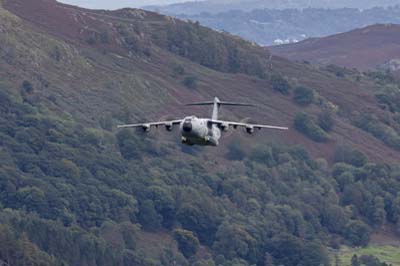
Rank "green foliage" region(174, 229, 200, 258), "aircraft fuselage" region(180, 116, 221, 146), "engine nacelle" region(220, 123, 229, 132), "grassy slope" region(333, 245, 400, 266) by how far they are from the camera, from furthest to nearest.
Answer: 1. "grassy slope" region(333, 245, 400, 266)
2. "green foliage" region(174, 229, 200, 258)
3. "engine nacelle" region(220, 123, 229, 132)
4. "aircraft fuselage" region(180, 116, 221, 146)

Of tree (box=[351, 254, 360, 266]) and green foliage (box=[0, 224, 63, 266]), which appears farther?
tree (box=[351, 254, 360, 266])

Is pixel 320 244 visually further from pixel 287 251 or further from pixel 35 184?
pixel 35 184

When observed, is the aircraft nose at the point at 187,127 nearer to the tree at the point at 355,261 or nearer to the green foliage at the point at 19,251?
the green foliage at the point at 19,251

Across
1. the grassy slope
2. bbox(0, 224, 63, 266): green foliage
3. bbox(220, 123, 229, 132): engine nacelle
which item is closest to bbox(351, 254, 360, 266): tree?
the grassy slope

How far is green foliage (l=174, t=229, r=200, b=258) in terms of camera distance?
625 ft

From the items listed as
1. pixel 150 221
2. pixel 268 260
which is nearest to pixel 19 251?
pixel 150 221

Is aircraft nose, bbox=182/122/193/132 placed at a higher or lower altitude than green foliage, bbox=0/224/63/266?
higher

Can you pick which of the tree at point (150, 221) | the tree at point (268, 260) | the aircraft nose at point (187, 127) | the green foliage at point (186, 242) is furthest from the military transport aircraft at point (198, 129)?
the tree at point (150, 221)

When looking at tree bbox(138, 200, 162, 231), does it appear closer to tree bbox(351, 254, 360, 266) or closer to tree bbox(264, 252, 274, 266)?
tree bbox(264, 252, 274, 266)

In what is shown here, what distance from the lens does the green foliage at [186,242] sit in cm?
19038

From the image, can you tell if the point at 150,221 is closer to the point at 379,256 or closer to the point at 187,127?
the point at 379,256

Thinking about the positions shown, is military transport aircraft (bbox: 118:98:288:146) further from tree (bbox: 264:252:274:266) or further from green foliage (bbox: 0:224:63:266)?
tree (bbox: 264:252:274:266)

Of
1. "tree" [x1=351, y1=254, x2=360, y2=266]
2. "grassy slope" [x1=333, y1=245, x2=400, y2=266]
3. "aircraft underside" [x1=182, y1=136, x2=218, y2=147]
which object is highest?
"aircraft underside" [x1=182, y1=136, x2=218, y2=147]

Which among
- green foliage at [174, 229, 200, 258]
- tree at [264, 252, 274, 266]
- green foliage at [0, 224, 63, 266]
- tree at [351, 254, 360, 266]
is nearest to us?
green foliage at [0, 224, 63, 266]
